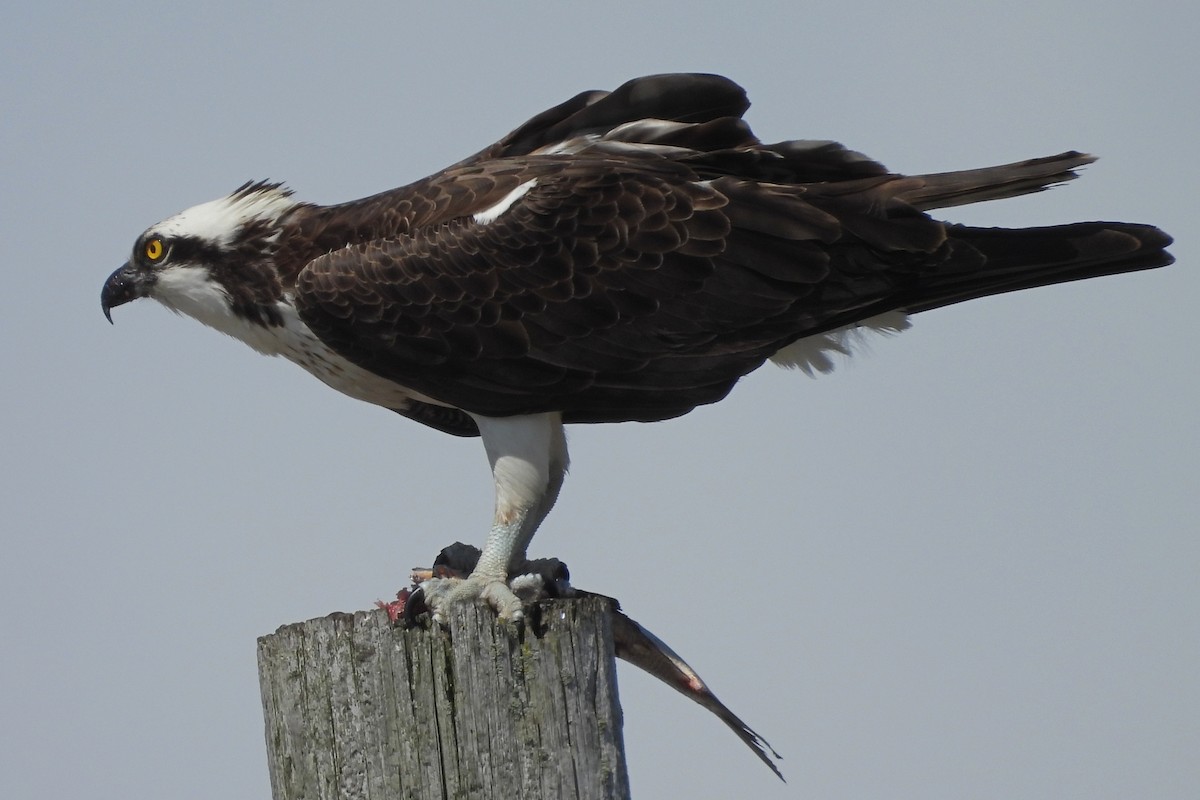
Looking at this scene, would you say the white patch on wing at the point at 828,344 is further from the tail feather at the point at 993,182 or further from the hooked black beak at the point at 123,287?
the hooked black beak at the point at 123,287

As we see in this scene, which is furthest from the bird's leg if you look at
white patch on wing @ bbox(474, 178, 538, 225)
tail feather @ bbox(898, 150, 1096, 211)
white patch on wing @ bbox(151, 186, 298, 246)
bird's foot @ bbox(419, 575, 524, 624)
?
tail feather @ bbox(898, 150, 1096, 211)

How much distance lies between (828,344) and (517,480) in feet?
5.59

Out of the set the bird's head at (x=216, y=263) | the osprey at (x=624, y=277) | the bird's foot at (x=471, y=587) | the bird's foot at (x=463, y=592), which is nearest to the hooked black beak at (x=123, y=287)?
the bird's head at (x=216, y=263)

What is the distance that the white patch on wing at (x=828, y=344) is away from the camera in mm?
6449

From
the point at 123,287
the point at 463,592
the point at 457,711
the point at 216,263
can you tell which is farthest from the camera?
the point at 123,287

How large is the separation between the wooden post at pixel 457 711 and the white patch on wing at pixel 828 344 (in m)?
2.63

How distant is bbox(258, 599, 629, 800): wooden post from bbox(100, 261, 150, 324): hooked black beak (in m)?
3.15

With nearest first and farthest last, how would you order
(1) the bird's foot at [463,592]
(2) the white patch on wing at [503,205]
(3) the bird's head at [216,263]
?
(1) the bird's foot at [463,592] → (2) the white patch on wing at [503,205] → (3) the bird's head at [216,263]

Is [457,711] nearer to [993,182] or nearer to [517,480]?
[517,480]

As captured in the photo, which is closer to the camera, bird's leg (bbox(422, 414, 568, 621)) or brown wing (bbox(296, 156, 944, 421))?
bird's leg (bbox(422, 414, 568, 621))

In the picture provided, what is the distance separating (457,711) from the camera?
4.11 meters

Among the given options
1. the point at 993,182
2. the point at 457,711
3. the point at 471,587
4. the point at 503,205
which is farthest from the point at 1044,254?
the point at 457,711

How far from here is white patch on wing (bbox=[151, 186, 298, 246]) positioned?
6.57 m

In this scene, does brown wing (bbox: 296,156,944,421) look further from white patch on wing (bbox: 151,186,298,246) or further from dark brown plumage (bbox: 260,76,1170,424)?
white patch on wing (bbox: 151,186,298,246)
